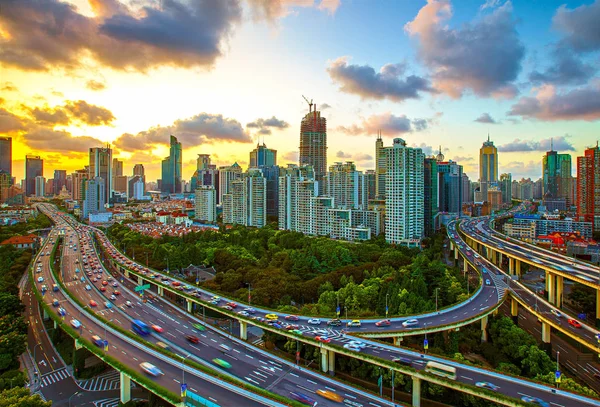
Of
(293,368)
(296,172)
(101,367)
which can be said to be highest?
(296,172)

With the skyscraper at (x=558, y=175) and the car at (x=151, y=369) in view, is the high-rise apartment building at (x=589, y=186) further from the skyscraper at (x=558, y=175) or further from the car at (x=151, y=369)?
the car at (x=151, y=369)

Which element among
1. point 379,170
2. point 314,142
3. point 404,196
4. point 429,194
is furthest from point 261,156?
point 404,196

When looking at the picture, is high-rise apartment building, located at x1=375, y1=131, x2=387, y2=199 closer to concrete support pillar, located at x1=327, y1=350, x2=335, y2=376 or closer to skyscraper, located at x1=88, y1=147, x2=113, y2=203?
concrete support pillar, located at x1=327, y1=350, x2=335, y2=376

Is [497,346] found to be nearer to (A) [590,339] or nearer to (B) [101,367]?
(A) [590,339]

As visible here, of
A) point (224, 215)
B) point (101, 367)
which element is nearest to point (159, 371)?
point (101, 367)

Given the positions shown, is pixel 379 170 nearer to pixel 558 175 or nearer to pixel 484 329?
pixel 558 175

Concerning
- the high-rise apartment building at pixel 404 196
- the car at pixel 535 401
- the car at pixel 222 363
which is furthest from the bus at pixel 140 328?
the high-rise apartment building at pixel 404 196
